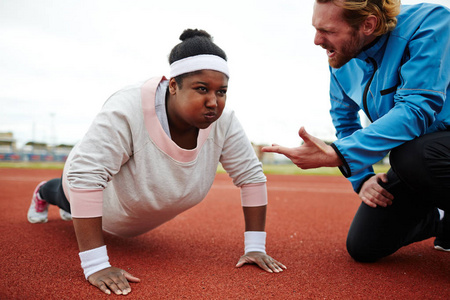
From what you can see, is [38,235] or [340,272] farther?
[38,235]

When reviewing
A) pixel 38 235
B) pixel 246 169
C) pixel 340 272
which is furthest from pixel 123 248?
pixel 340 272

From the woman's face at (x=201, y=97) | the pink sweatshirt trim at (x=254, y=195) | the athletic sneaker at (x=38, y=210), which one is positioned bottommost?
the athletic sneaker at (x=38, y=210)

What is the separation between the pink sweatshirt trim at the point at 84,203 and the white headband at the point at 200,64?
93 centimetres

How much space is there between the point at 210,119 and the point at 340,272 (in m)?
1.37

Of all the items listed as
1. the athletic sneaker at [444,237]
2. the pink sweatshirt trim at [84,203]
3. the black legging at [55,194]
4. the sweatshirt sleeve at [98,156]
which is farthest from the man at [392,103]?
the black legging at [55,194]

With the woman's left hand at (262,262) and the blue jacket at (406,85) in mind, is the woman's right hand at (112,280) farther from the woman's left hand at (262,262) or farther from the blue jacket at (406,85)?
the blue jacket at (406,85)

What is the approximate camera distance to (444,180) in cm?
204

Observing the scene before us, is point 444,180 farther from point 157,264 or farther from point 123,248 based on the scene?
point 123,248

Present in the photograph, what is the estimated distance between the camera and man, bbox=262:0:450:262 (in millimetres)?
1981

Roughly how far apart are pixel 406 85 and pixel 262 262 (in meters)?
1.45

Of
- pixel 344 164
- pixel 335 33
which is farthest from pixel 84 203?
pixel 335 33

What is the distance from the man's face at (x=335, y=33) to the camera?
220 centimetres

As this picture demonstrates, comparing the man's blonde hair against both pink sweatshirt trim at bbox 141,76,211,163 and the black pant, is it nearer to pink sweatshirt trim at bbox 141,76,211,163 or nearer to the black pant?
the black pant

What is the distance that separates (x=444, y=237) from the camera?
9.71 feet
